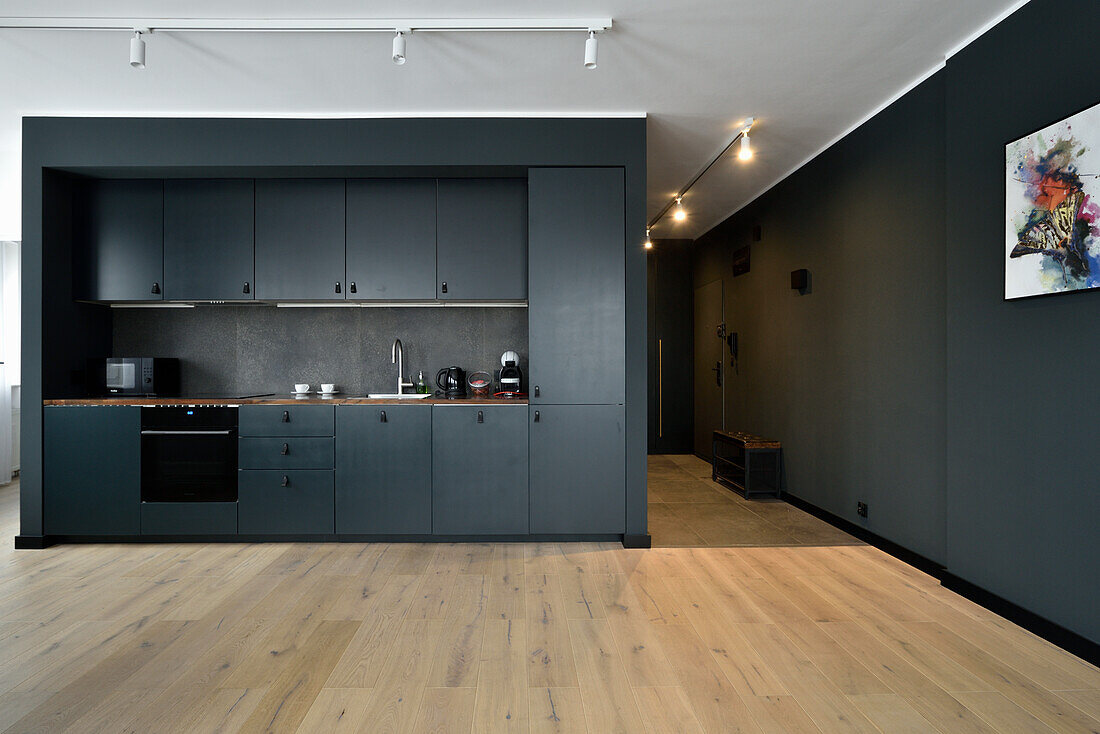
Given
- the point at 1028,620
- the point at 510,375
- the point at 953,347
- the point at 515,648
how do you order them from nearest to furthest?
the point at 515,648 < the point at 1028,620 < the point at 953,347 < the point at 510,375

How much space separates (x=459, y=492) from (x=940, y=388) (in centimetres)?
290

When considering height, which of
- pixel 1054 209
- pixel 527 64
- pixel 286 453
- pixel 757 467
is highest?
pixel 527 64

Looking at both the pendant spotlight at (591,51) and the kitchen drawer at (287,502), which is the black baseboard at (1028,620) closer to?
the pendant spotlight at (591,51)

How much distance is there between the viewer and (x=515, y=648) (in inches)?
96.6

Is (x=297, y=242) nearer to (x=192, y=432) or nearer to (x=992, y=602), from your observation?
(x=192, y=432)

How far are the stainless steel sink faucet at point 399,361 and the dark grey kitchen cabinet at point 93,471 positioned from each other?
1.67 meters

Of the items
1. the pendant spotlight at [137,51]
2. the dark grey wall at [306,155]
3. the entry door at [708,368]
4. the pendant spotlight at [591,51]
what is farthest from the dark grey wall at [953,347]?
the pendant spotlight at [137,51]

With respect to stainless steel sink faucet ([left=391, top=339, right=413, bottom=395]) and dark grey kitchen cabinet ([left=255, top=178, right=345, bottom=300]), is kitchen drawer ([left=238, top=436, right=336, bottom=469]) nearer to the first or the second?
stainless steel sink faucet ([left=391, top=339, right=413, bottom=395])

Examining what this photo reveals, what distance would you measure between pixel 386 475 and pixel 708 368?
449 centimetres

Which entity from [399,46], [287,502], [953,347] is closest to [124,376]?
[287,502]

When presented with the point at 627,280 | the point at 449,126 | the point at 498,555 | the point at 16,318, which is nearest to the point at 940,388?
the point at 627,280

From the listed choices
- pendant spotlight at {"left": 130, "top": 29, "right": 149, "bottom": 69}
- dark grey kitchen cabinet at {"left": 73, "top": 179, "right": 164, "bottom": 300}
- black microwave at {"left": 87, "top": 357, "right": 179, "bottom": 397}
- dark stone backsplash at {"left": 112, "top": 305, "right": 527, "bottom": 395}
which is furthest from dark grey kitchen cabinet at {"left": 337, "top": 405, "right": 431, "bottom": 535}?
pendant spotlight at {"left": 130, "top": 29, "right": 149, "bottom": 69}

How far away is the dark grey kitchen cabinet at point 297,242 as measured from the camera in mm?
4086

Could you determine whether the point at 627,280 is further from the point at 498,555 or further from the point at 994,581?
the point at 994,581
